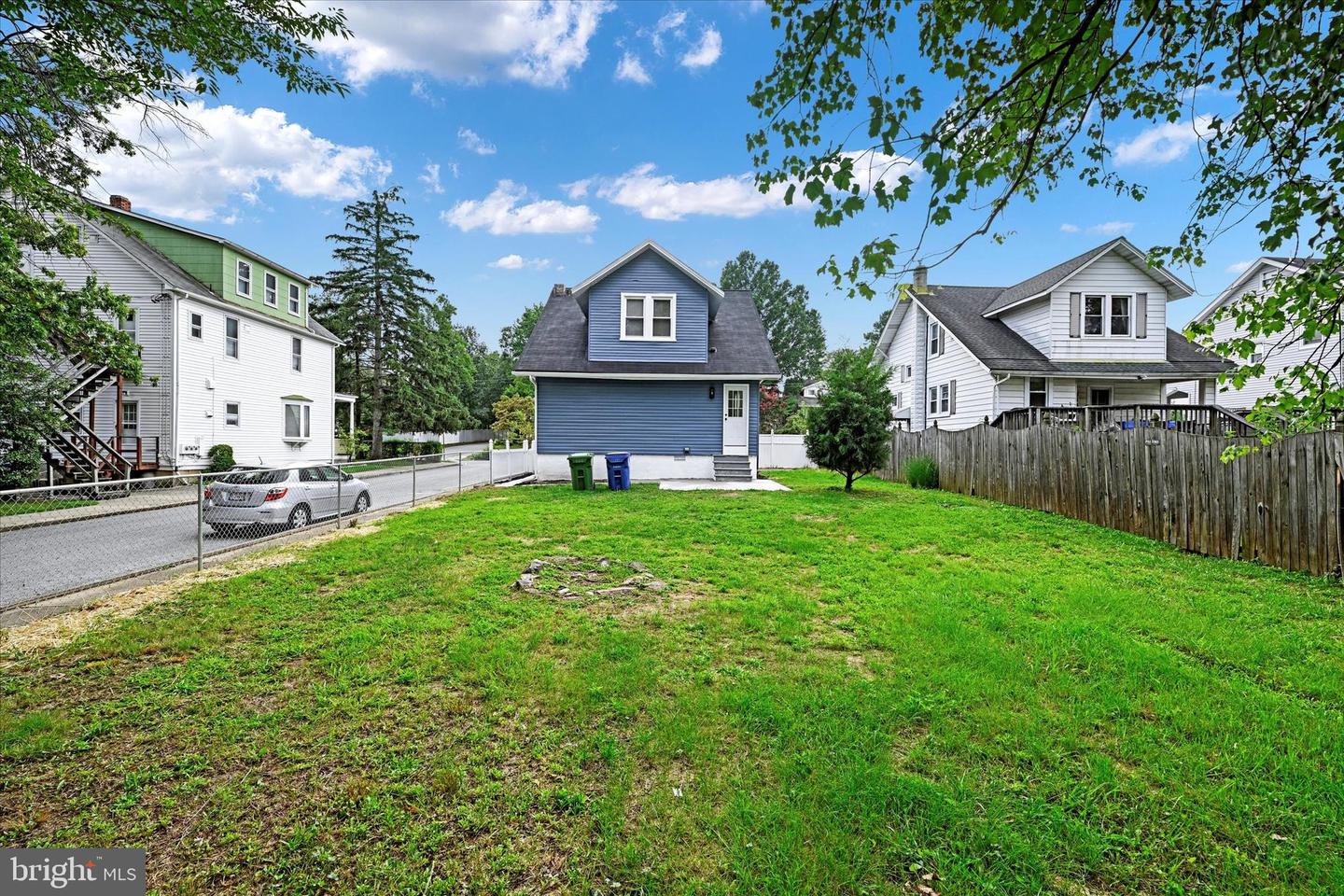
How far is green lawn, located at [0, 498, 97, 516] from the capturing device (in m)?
5.06

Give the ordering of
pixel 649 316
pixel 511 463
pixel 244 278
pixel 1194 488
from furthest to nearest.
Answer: pixel 244 278, pixel 511 463, pixel 649 316, pixel 1194 488

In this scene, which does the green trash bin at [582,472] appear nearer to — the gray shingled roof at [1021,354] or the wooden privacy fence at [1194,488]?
the wooden privacy fence at [1194,488]

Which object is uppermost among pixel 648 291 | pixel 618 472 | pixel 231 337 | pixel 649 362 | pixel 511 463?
pixel 648 291

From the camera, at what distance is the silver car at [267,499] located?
8750mm

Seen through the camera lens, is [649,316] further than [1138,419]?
Yes

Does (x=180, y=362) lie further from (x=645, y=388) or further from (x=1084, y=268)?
(x=1084, y=268)

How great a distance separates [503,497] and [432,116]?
12166 mm

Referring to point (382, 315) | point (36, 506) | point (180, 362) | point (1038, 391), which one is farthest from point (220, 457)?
point (1038, 391)

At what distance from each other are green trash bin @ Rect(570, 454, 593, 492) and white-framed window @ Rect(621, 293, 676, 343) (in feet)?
15.2

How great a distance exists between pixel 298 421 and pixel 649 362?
15818 mm

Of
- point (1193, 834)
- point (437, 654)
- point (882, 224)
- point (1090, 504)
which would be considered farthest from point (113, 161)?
point (1090, 504)

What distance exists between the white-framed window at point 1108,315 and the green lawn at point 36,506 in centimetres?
2349

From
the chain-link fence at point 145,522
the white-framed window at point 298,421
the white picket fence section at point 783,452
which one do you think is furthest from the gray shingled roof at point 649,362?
the white-framed window at point 298,421

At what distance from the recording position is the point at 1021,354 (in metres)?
18.4
